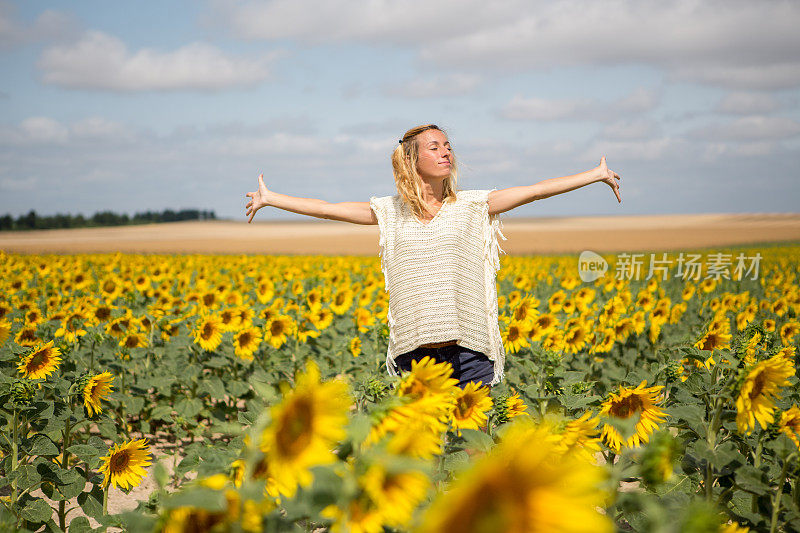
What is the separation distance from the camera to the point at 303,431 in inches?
42.2

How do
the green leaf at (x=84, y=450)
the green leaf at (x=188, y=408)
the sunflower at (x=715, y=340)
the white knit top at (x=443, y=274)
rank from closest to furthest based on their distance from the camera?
1. the green leaf at (x=84, y=450)
2. the white knit top at (x=443, y=274)
3. the sunflower at (x=715, y=340)
4. the green leaf at (x=188, y=408)

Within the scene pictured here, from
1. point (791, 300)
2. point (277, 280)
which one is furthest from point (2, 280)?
point (791, 300)

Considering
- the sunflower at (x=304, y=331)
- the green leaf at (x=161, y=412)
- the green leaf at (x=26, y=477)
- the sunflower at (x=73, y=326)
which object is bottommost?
the green leaf at (x=161, y=412)

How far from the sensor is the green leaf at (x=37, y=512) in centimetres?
301

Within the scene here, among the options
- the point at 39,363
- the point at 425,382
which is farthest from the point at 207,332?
the point at 425,382

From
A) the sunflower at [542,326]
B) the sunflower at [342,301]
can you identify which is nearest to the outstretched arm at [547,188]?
the sunflower at [542,326]

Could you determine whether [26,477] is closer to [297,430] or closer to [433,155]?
[433,155]

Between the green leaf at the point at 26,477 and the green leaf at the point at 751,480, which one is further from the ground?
the green leaf at the point at 751,480

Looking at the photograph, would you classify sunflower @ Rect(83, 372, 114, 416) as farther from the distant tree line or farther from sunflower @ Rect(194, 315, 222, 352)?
the distant tree line

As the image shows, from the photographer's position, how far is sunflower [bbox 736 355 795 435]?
1681 mm

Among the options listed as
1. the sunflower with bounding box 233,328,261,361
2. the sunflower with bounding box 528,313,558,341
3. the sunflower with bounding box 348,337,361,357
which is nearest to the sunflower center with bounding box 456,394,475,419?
the sunflower with bounding box 233,328,261,361

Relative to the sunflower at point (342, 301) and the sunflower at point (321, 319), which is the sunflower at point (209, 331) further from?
the sunflower at point (342, 301)

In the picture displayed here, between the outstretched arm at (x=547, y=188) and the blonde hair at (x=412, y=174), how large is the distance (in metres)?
0.25

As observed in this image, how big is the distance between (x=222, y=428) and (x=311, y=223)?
82159 mm
